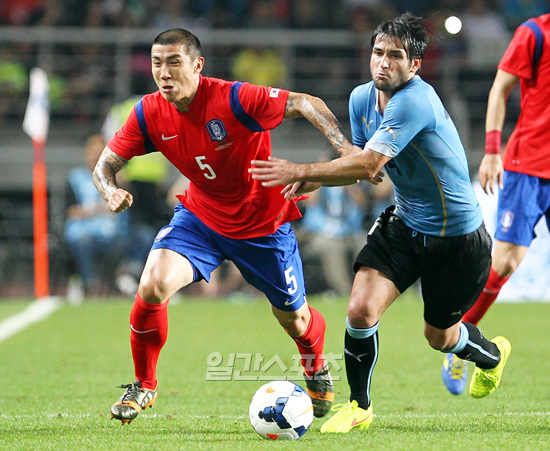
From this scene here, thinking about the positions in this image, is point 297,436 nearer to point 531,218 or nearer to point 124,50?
point 531,218

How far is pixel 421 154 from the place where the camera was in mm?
4715

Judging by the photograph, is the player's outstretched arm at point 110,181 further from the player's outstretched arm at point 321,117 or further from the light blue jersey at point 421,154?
the light blue jersey at point 421,154

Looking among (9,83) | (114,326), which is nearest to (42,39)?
(9,83)

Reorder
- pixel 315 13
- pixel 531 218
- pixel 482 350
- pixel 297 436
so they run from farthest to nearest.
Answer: pixel 315 13, pixel 531 218, pixel 482 350, pixel 297 436

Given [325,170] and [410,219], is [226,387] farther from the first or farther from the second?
[325,170]

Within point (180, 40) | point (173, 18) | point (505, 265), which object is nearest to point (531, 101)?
point (505, 265)

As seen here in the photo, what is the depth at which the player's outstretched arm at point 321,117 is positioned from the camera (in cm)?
481

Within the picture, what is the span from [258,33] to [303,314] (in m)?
11.1

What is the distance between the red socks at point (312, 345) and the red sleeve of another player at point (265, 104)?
1349 mm

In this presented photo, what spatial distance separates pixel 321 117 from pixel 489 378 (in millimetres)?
1992

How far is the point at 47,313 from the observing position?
452 inches

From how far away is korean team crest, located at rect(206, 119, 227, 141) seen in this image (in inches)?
205

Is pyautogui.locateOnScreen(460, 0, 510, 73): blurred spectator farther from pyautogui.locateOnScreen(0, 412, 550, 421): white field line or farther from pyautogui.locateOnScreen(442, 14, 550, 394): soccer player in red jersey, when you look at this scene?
pyautogui.locateOnScreen(0, 412, 550, 421): white field line

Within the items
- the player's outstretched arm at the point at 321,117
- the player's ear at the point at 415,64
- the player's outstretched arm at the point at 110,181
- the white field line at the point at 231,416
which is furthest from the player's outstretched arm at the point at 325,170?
the white field line at the point at 231,416
